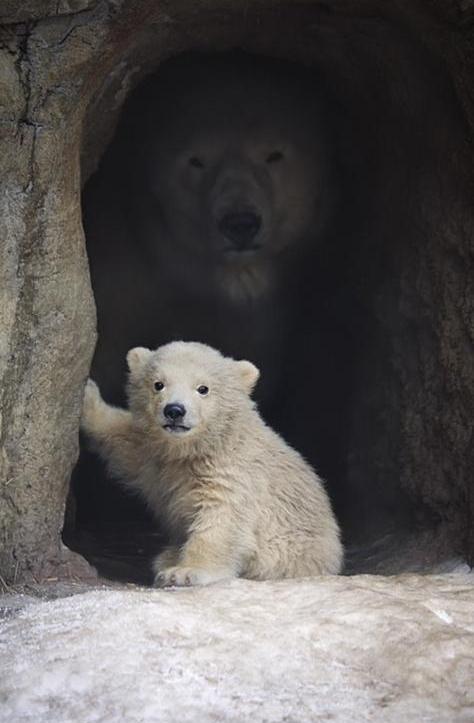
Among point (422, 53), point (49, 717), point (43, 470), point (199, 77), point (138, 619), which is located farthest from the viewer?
point (199, 77)

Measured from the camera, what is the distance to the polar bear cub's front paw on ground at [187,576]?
3566 millimetres

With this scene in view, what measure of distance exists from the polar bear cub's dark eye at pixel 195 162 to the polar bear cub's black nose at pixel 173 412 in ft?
7.47

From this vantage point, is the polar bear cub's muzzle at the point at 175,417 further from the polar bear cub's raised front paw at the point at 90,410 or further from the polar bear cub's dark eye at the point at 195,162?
the polar bear cub's dark eye at the point at 195,162

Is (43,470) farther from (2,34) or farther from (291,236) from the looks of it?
(291,236)

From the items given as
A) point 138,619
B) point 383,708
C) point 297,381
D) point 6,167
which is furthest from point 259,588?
point 297,381

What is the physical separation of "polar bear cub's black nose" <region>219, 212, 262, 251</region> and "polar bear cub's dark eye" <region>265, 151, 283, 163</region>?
1.58 ft

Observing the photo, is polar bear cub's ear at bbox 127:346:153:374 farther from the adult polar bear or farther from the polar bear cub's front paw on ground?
the adult polar bear

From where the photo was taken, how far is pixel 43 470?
3.83 metres

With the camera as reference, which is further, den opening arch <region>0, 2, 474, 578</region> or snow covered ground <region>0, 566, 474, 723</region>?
den opening arch <region>0, 2, 474, 578</region>

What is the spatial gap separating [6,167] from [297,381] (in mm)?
2732

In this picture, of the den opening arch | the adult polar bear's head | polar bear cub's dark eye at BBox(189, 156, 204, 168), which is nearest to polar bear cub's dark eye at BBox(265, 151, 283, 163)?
the adult polar bear's head

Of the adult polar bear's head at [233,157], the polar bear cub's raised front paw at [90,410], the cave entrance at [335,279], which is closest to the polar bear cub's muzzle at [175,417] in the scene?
the polar bear cub's raised front paw at [90,410]

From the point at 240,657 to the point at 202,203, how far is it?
327 cm

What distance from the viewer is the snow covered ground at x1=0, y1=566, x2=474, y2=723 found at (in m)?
2.53
